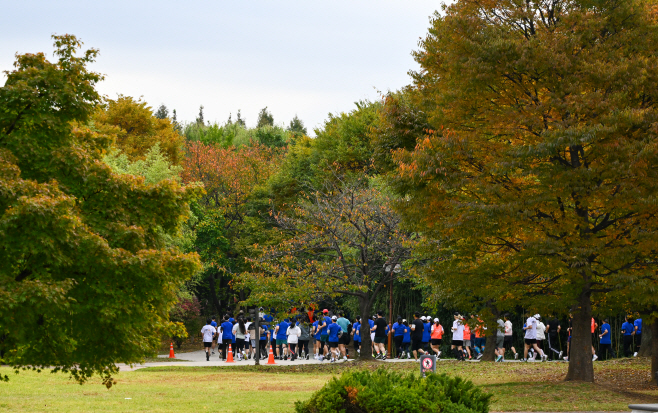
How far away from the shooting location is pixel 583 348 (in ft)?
53.3

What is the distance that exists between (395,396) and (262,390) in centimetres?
754

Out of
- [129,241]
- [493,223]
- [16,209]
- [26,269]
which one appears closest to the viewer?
[16,209]

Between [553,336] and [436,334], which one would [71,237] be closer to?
[436,334]

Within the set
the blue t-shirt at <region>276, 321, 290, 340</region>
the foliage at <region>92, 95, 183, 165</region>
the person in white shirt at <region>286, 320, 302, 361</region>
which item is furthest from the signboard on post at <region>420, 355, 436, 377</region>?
the foliage at <region>92, 95, 183, 165</region>

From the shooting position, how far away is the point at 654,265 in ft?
48.6

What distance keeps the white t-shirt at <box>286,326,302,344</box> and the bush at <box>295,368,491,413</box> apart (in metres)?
18.6

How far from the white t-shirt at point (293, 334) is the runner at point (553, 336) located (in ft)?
30.0

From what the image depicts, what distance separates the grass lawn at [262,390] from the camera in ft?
43.2

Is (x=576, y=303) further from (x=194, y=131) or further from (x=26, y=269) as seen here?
(x=194, y=131)

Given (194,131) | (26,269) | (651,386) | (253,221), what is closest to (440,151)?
(651,386)

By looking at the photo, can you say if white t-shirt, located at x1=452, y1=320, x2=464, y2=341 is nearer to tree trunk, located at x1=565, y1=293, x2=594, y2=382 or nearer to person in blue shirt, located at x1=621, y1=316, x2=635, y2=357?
person in blue shirt, located at x1=621, y1=316, x2=635, y2=357

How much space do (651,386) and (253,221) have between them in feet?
91.4

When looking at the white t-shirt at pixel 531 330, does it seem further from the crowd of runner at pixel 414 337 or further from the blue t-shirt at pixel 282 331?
the blue t-shirt at pixel 282 331

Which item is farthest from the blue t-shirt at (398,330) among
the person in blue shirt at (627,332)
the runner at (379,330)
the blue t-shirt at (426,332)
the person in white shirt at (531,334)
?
the person in blue shirt at (627,332)
